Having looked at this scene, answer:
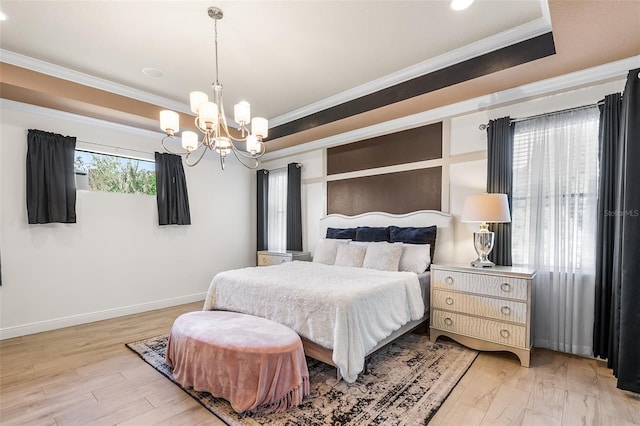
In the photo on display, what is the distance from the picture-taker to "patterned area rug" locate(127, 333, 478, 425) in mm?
1892

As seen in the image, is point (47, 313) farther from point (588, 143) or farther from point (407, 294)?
point (588, 143)

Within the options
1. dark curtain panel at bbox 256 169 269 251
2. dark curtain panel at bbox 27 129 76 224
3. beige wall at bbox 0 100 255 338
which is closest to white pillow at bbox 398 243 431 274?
dark curtain panel at bbox 256 169 269 251

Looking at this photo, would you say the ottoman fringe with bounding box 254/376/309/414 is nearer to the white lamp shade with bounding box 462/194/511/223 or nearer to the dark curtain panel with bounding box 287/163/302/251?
the white lamp shade with bounding box 462/194/511/223

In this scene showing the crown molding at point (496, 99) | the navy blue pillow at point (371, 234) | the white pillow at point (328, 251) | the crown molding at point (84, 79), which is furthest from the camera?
the white pillow at point (328, 251)

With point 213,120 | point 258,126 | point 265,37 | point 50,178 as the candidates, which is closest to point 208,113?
point 213,120

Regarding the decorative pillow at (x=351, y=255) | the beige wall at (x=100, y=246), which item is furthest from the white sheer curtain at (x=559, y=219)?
the beige wall at (x=100, y=246)

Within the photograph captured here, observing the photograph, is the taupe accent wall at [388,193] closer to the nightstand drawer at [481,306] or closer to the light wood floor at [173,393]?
the nightstand drawer at [481,306]

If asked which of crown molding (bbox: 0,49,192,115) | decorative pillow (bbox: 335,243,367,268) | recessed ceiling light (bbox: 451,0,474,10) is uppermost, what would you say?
recessed ceiling light (bbox: 451,0,474,10)

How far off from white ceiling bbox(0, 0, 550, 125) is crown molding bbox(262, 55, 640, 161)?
59cm

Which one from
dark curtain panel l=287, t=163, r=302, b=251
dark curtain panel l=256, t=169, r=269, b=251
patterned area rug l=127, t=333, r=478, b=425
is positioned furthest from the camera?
dark curtain panel l=256, t=169, r=269, b=251

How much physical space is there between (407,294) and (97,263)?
3.86 metres

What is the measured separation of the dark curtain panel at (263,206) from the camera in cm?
561

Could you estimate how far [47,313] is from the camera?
3.54m

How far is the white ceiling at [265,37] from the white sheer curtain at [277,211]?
82.7 inches
